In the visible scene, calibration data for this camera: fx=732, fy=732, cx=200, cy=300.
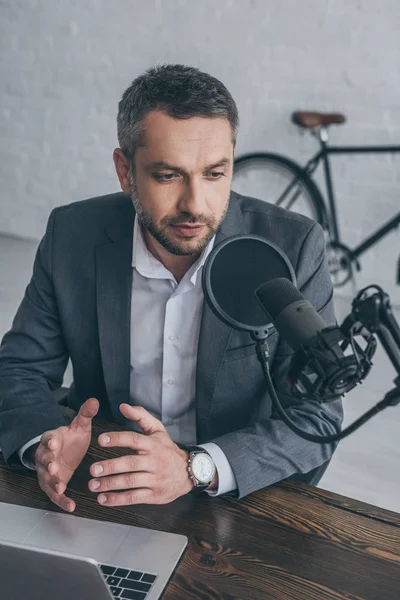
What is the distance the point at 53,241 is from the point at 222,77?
246 cm

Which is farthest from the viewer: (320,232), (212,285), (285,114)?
(285,114)

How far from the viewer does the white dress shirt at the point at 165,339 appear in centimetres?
141

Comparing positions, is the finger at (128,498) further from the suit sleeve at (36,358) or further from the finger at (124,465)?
the suit sleeve at (36,358)

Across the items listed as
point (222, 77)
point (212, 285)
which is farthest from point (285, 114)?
point (212, 285)

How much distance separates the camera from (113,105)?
3.94 metres

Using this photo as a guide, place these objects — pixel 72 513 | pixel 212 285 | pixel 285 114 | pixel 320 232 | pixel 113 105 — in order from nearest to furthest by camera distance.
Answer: pixel 212 285, pixel 72 513, pixel 320 232, pixel 285 114, pixel 113 105

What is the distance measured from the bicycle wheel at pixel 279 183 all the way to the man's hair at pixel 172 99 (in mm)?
2325

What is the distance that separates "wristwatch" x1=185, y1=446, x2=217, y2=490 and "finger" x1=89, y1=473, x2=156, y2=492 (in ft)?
0.27

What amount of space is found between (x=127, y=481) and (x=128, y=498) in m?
0.02

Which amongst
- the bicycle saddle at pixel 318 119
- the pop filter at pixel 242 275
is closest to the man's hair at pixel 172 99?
the pop filter at pixel 242 275

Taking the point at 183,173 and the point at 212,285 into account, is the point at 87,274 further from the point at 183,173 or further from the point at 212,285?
the point at 212,285

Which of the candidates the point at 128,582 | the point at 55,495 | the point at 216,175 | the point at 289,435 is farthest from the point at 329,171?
the point at 128,582

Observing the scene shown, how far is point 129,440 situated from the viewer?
102cm

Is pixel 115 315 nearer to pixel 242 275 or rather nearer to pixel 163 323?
pixel 163 323
